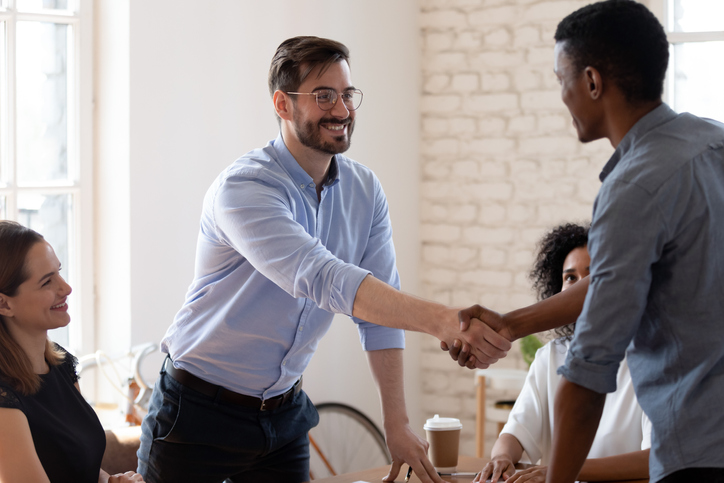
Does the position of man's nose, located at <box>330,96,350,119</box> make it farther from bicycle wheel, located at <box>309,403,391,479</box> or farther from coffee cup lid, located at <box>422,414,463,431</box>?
bicycle wheel, located at <box>309,403,391,479</box>

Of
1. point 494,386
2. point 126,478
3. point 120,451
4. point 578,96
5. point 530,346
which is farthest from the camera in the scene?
point 494,386

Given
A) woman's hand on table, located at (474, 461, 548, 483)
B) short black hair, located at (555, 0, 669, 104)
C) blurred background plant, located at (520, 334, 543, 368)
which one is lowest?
blurred background plant, located at (520, 334, 543, 368)

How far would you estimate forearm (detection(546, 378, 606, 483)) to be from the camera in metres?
1.06

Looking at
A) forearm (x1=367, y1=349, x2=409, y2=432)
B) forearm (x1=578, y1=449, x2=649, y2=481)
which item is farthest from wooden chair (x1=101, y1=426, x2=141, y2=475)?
forearm (x1=578, y1=449, x2=649, y2=481)

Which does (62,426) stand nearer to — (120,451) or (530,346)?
(120,451)

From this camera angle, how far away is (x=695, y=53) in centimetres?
357

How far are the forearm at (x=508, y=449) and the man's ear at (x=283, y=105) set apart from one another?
879 mm

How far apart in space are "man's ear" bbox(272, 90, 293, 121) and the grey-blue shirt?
0.96m

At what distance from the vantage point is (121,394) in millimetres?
2811

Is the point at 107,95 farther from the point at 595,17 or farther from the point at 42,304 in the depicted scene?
the point at 595,17

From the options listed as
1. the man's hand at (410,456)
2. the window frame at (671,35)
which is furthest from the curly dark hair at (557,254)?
the window frame at (671,35)

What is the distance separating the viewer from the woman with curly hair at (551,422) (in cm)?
158

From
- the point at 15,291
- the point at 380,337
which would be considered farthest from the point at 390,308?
the point at 15,291

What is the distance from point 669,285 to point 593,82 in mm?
289
